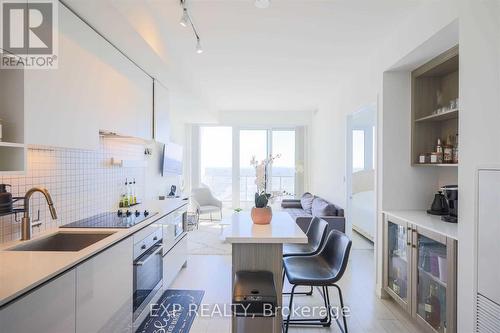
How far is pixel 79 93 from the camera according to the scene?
1.90 meters

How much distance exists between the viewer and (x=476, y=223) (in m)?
1.62

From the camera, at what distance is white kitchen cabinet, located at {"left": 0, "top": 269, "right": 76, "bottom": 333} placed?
1.05m

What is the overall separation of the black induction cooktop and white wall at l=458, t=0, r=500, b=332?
2363mm

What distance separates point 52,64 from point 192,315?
7.56 ft

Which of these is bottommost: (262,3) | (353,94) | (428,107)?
(428,107)

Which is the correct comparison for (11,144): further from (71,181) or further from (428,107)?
(428,107)

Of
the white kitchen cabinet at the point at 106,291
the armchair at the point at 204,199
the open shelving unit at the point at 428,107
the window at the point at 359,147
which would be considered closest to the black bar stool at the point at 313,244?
the open shelving unit at the point at 428,107

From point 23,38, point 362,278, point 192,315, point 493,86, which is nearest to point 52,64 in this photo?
point 23,38

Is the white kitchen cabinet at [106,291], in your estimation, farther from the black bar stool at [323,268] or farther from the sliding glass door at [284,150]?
the sliding glass door at [284,150]

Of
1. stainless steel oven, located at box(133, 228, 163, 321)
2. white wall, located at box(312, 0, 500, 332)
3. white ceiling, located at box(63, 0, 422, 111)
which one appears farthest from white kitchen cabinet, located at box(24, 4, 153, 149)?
white wall, located at box(312, 0, 500, 332)

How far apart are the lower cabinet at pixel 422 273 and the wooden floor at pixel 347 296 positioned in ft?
0.58

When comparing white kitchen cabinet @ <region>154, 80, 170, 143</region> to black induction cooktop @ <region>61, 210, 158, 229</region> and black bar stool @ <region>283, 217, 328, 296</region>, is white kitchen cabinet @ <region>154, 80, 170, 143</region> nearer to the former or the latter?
black induction cooktop @ <region>61, 210, 158, 229</region>

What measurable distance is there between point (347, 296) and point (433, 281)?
101 centimetres

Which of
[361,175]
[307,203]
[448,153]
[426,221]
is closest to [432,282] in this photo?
[426,221]
